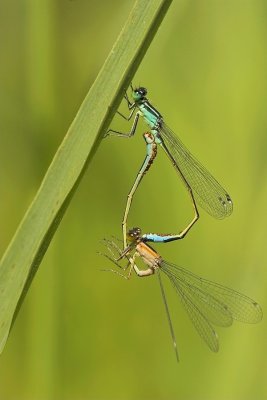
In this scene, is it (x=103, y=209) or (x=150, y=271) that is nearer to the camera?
(x=103, y=209)

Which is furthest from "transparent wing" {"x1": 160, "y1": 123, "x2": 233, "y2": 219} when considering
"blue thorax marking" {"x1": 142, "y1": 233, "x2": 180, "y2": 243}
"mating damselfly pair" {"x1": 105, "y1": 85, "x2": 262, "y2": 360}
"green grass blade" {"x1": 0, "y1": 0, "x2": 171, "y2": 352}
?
"green grass blade" {"x1": 0, "y1": 0, "x2": 171, "y2": 352}

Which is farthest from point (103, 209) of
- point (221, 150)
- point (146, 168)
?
point (221, 150)

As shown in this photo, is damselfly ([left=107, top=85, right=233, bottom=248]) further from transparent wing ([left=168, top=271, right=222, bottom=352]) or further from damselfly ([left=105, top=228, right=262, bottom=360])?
transparent wing ([left=168, top=271, right=222, bottom=352])

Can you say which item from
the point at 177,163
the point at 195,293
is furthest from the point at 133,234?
the point at 195,293

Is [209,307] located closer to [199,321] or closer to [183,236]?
[199,321]

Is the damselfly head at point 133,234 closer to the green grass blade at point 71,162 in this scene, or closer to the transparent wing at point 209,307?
→ the transparent wing at point 209,307

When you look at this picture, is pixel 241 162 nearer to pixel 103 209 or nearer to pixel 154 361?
pixel 103 209
